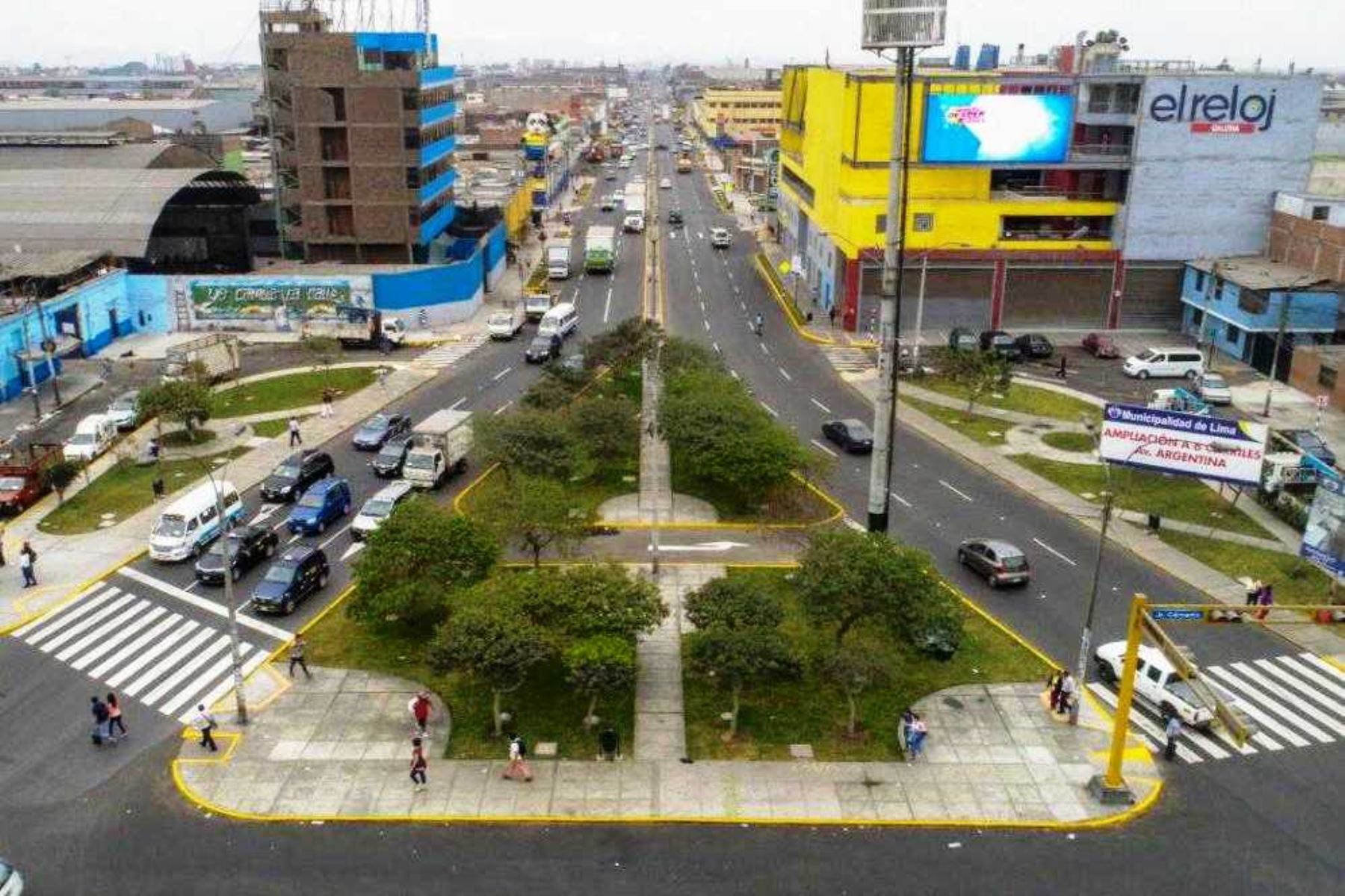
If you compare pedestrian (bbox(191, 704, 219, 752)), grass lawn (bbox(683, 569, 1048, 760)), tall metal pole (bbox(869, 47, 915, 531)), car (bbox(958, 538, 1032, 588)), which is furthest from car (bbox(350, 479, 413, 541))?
car (bbox(958, 538, 1032, 588))

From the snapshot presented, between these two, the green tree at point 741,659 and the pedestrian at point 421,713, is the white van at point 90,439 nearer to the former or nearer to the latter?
the pedestrian at point 421,713

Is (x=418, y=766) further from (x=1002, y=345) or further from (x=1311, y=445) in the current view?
(x=1002, y=345)

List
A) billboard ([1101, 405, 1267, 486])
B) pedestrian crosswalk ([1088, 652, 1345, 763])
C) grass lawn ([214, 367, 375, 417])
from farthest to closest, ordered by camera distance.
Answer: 1. grass lawn ([214, 367, 375, 417])
2. billboard ([1101, 405, 1267, 486])
3. pedestrian crosswalk ([1088, 652, 1345, 763])

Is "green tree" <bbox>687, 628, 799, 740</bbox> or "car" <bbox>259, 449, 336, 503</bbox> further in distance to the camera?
"car" <bbox>259, 449, 336, 503</bbox>

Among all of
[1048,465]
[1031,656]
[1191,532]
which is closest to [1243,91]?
[1048,465]

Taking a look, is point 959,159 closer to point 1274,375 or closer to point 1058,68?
point 1274,375

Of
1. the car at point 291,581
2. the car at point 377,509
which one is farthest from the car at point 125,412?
the car at point 291,581

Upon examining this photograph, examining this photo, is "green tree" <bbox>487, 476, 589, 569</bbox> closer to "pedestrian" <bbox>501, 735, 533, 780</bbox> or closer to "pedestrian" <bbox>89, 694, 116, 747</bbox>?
"pedestrian" <bbox>501, 735, 533, 780</bbox>
